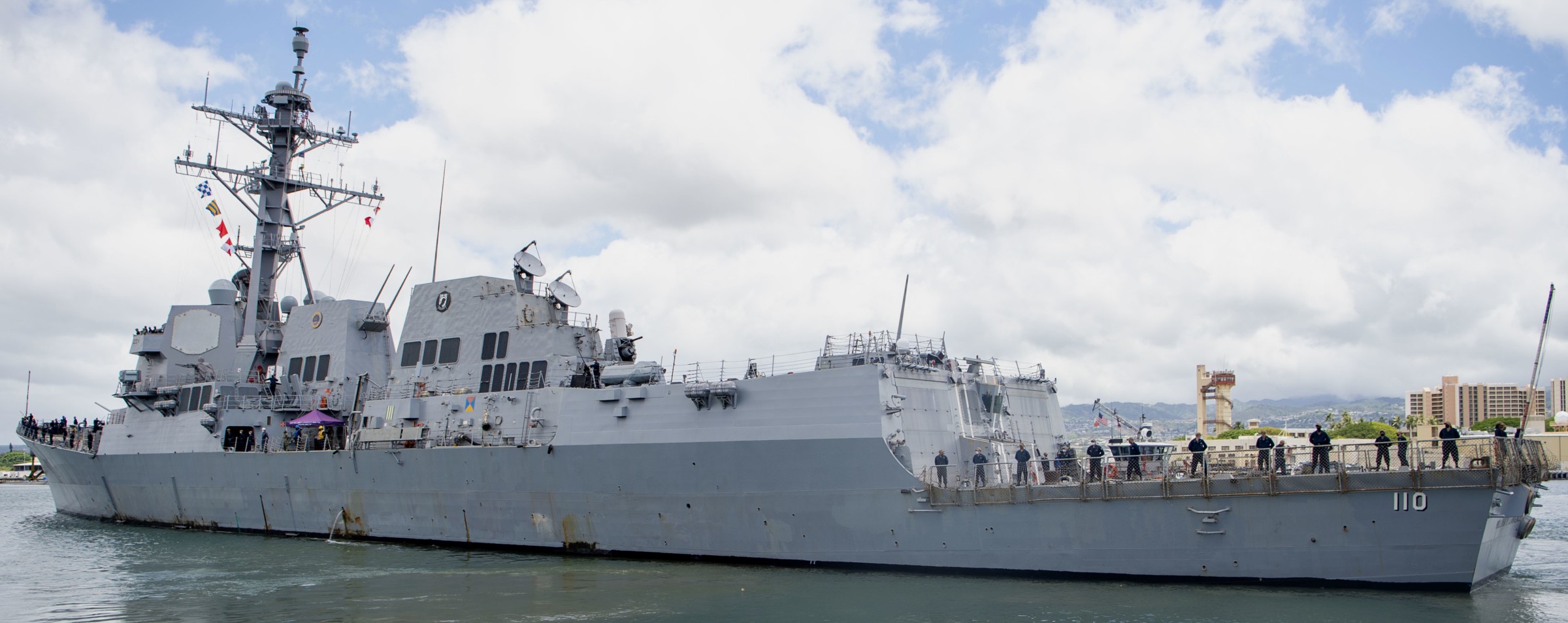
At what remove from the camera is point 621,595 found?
18.2 meters

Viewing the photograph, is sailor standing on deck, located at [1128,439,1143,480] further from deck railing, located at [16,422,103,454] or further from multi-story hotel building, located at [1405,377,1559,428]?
multi-story hotel building, located at [1405,377,1559,428]

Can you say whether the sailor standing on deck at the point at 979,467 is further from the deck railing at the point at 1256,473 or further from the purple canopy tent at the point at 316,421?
the purple canopy tent at the point at 316,421

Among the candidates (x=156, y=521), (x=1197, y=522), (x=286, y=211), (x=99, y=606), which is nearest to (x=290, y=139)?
(x=286, y=211)

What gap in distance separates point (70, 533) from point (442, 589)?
18.8 m

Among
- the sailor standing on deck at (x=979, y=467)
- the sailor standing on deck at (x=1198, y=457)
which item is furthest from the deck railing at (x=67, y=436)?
the sailor standing on deck at (x=1198, y=457)

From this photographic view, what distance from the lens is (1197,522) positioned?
692 inches

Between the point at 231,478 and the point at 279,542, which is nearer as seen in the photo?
the point at 279,542

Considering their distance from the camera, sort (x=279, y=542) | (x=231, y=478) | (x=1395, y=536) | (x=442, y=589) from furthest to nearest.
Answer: (x=231, y=478) < (x=279, y=542) < (x=442, y=589) < (x=1395, y=536)

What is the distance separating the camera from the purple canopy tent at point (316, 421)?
89.6ft

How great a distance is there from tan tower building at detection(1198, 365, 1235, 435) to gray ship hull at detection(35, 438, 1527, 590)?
114109 millimetres

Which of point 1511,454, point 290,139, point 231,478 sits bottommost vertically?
point 231,478

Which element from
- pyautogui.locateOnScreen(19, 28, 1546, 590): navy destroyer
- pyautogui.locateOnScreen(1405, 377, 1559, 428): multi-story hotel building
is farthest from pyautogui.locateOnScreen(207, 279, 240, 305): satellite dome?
pyautogui.locateOnScreen(1405, 377, 1559, 428): multi-story hotel building

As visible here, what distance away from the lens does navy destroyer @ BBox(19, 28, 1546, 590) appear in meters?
17.1

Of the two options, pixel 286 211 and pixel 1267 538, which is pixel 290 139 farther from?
pixel 1267 538
